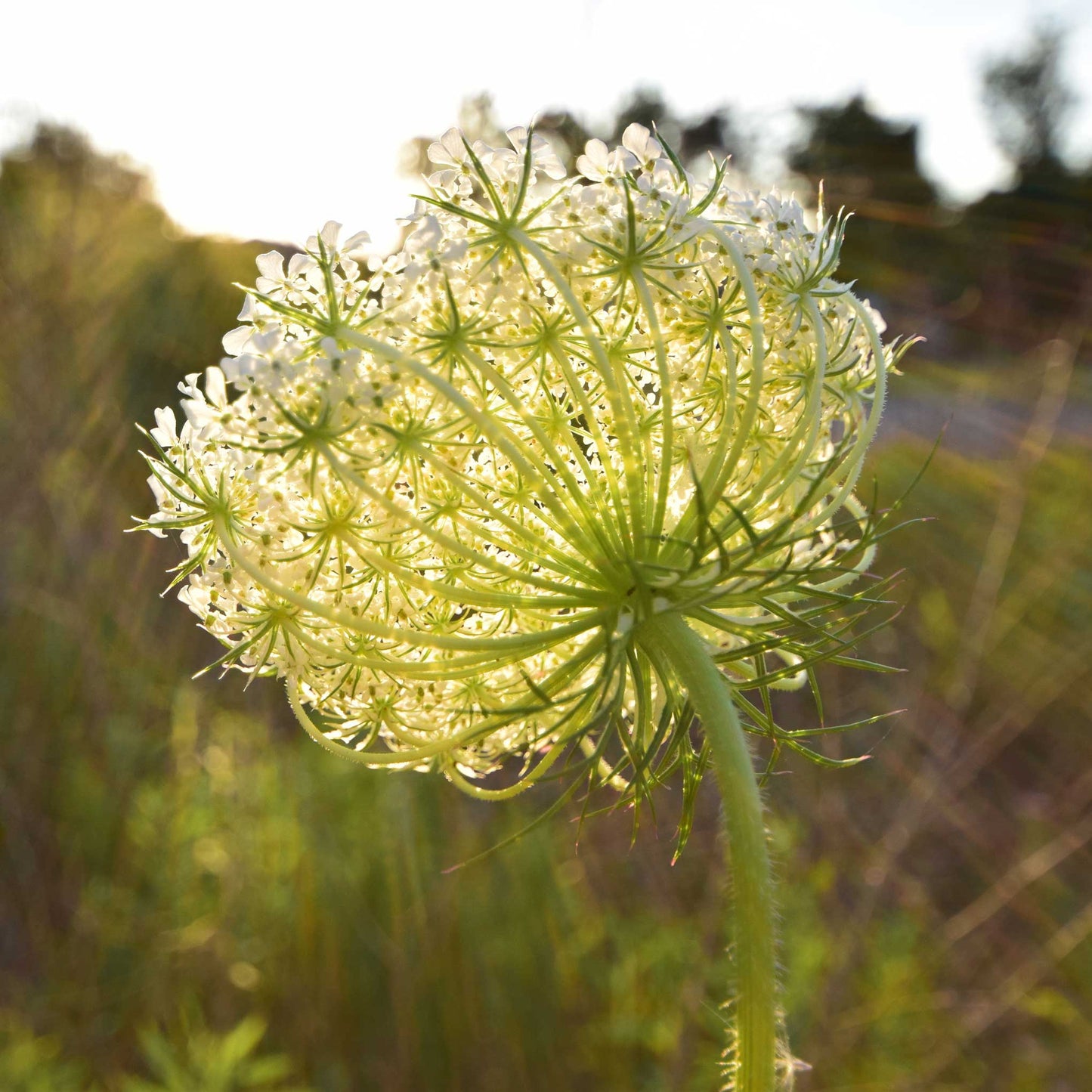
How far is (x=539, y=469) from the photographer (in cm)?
169

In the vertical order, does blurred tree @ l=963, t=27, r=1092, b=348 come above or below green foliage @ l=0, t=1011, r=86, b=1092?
above

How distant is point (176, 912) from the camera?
517 centimetres

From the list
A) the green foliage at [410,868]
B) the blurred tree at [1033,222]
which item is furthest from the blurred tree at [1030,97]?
the green foliage at [410,868]

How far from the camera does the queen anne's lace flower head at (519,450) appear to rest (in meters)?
1.64

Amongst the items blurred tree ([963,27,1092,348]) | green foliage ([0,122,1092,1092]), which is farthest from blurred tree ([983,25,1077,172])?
green foliage ([0,122,1092,1092])

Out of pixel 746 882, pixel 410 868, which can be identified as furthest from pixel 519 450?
pixel 410 868

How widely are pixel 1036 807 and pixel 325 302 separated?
6737mm

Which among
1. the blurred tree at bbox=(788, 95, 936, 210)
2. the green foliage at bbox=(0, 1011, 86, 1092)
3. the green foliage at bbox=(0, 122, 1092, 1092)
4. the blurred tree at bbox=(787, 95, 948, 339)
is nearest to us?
the green foliage at bbox=(0, 1011, 86, 1092)

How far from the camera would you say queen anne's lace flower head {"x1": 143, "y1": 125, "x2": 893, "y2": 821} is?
164 centimetres

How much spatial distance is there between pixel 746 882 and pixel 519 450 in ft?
2.59

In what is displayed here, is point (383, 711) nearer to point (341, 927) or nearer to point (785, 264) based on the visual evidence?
point (785, 264)

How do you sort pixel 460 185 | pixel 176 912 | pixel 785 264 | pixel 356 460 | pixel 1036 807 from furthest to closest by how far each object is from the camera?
pixel 1036 807, pixel 176 912, pixel 785 264, pixel 460 185, pixel 356 460

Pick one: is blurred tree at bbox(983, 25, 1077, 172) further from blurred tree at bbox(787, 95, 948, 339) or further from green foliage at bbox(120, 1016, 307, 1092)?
green foliage at bbox(120, 1016, 307, 1092)

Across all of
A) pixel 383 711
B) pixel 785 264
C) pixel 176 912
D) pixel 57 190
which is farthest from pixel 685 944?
pixel 57 190
